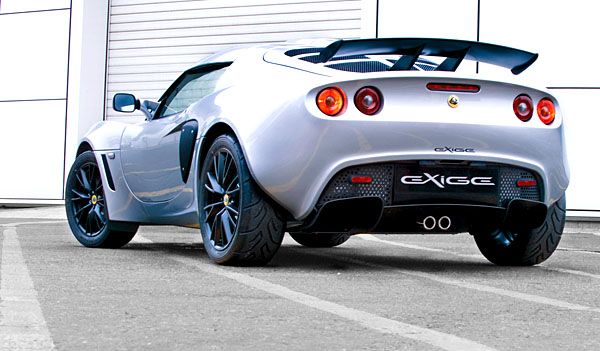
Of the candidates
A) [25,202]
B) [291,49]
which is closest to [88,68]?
[25,202]

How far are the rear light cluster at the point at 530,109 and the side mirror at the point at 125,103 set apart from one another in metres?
2.80

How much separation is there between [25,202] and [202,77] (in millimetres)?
10401

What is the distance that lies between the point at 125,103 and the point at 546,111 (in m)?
2.96

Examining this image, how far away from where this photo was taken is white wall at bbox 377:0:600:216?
40.8ft

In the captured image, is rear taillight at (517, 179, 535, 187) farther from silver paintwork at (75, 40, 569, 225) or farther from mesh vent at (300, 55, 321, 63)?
mesh vent at (300, 55, 321, 63)

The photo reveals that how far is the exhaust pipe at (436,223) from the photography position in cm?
502

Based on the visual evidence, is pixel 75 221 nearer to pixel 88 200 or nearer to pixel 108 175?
pixel 88 200

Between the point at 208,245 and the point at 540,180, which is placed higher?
the point at 540,180

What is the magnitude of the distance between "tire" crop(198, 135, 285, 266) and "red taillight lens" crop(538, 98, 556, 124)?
5.06ft

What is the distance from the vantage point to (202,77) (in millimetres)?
6148

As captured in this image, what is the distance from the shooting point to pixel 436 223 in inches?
199

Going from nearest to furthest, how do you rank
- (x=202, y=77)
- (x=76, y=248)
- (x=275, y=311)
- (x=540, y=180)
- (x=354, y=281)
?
(x=275, y=311), (x=354, y=281), (x=540, y=180), (x=202, y=77), (x=76, y=248)

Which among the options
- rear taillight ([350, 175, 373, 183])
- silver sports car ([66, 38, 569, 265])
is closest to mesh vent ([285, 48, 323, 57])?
silver sports car ([66, 38, 569, 265])

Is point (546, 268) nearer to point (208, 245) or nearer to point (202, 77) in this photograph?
point (208, 245)
